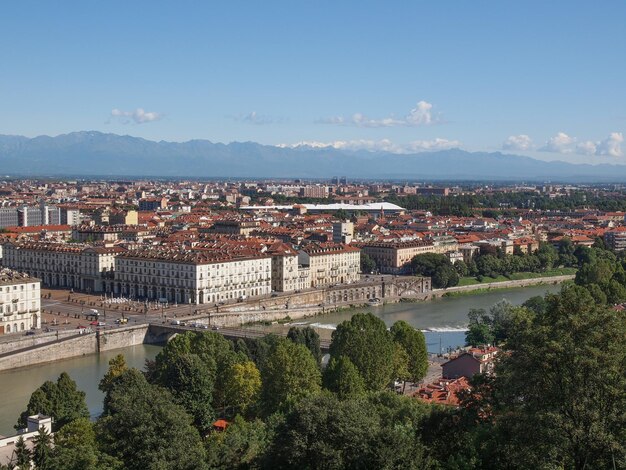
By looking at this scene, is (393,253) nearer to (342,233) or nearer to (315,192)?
(342,233)

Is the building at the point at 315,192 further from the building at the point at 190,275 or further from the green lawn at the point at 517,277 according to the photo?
the building at the point at 190,275

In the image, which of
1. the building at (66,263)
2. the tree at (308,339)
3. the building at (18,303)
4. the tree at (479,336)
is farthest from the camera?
the building at (66,263)

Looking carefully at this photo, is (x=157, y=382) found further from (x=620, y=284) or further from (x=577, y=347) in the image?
(x=620, y=284)

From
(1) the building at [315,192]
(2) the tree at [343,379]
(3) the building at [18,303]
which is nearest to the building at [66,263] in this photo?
(3) the building at [18,303]

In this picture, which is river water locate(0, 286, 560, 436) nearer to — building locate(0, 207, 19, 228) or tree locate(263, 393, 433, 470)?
tree locate(263, 393, 433, 470)

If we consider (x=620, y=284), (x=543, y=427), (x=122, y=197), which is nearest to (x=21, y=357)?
(x=543, y=427)

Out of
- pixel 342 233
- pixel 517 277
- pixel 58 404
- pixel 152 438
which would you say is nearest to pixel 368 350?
pixel 58 404
